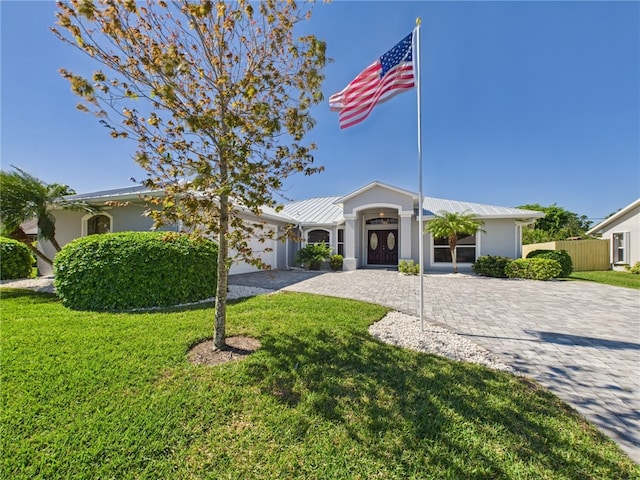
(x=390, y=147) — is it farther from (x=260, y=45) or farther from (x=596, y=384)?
(x=596, y=384)

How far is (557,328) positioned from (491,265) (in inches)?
347

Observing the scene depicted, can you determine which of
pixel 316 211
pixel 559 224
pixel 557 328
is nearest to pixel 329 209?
pixel 316 211

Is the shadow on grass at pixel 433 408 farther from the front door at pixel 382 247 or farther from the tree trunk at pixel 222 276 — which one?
the front door at pixel 382 247

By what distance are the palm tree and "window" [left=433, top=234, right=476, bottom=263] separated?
59.5ft

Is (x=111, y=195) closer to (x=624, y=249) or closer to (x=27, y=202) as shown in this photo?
(x=27, y=202)

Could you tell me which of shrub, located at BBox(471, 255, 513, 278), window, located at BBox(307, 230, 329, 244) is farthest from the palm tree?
shrub, located at BBox(471, 255, 513, 278)

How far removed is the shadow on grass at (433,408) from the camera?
2154 millimetres

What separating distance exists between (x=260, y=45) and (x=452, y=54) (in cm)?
769

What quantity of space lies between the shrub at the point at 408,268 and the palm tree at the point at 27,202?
1527cm

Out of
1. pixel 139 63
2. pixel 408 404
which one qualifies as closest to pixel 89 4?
pixel 139 63

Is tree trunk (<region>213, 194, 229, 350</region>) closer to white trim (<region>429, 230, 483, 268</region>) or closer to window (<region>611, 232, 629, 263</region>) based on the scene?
white trim (<region>429, 230, 483, 268</region>)

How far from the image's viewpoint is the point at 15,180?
9195 millimetres

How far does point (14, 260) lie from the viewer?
11.0 meters

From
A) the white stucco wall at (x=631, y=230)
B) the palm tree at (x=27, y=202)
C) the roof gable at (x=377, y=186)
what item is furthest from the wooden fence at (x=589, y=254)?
the palm tree at (x=27, y=202)
